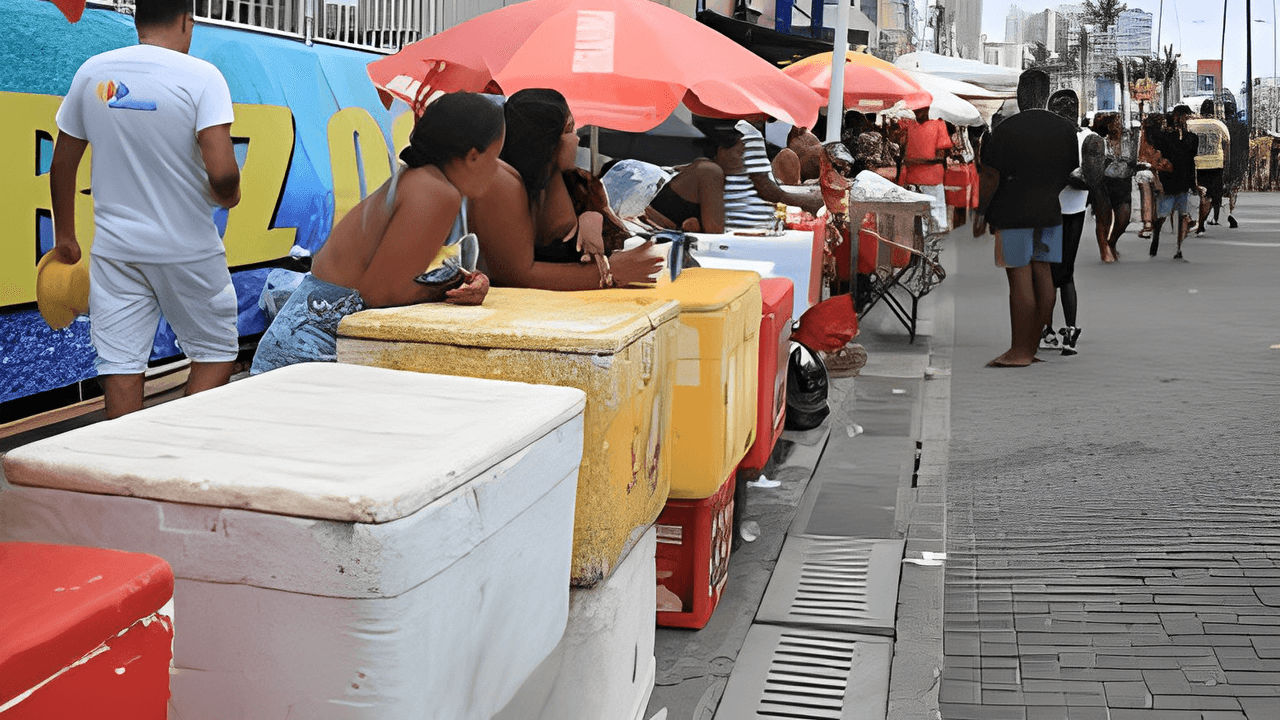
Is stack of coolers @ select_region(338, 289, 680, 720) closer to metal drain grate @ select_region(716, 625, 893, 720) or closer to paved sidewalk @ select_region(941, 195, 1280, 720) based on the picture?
metal drain grate @ select_region(716, 625, 893, 720)

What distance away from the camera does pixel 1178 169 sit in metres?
18.9

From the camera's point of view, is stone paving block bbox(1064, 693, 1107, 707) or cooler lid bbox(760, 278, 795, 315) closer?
stone paving block bbox(1064, 693, 1107, 707)

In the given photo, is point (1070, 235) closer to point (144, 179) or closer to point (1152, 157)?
point (144, 179)

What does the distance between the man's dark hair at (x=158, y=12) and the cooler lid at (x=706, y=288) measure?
1.98m

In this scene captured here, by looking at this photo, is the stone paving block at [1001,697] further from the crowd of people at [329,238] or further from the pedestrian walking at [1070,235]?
the pedestrian walking at [1070,235]

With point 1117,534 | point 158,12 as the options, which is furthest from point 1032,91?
point 158,12

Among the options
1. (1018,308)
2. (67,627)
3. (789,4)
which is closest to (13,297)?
(67,627)

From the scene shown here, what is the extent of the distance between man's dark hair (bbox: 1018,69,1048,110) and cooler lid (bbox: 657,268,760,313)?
6545mm

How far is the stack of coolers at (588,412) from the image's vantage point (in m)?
2.62

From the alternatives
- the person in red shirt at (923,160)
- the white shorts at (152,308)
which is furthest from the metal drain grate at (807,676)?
the person in red shirt at (923,160)

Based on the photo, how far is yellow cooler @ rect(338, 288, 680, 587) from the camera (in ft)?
8.61

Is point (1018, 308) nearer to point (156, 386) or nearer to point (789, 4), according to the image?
point (156, 386)

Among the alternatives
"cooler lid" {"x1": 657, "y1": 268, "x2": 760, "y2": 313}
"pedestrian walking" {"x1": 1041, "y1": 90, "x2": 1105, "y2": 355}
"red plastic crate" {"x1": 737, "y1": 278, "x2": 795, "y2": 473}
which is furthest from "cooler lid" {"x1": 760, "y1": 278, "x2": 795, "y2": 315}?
"pedestrian walking" {"x1": 1041, "y1": 90, "x2": 1105, "y2": 355}

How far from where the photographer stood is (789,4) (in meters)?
27.0
